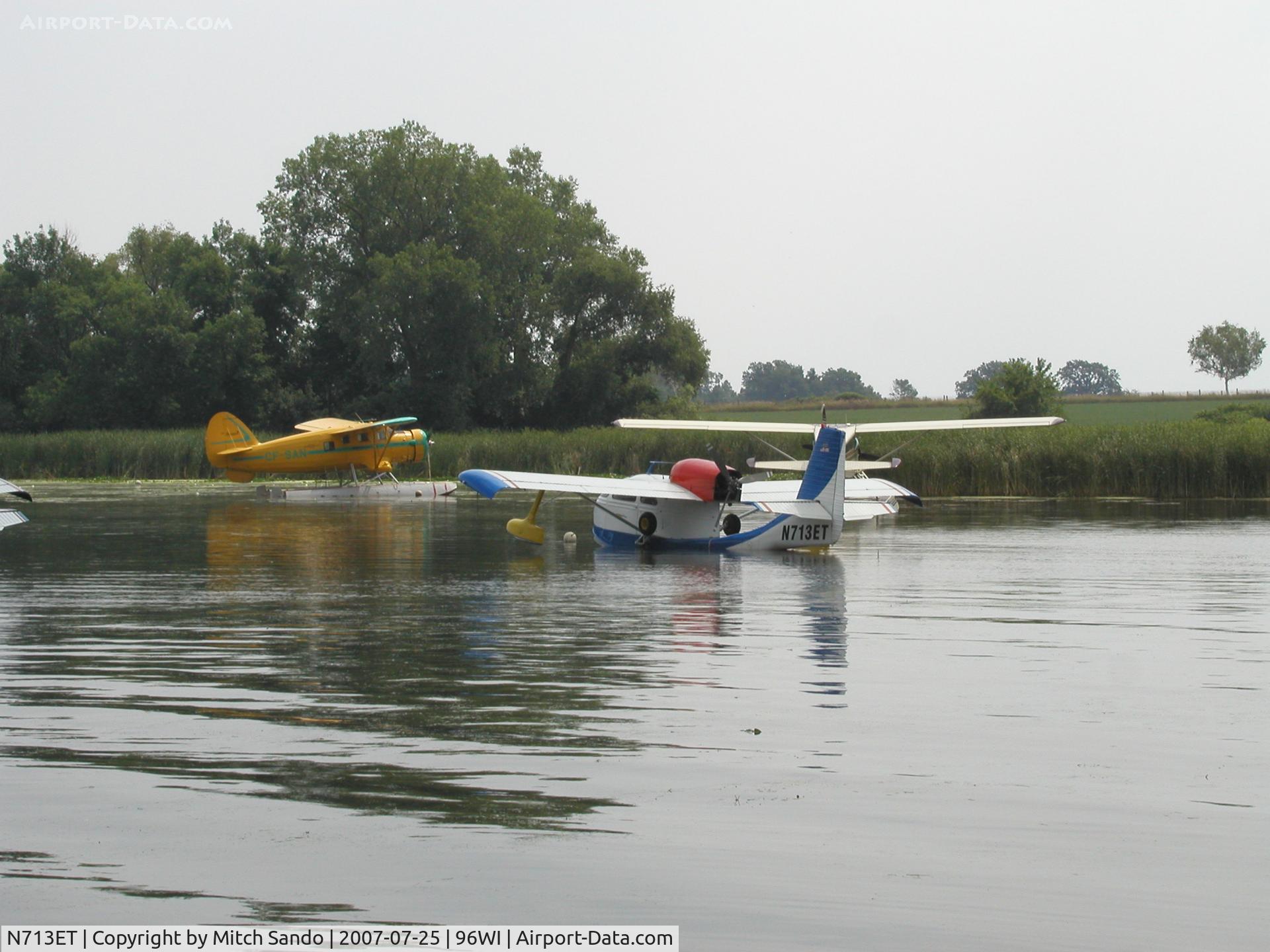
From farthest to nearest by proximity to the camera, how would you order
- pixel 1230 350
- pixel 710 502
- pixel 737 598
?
1. pixel 1230 350
2. pixel 710 502
3. pixel 737 598

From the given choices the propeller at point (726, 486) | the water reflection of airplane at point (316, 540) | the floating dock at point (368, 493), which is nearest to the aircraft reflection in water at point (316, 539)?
the water reflection of airplane at point (316, 540)

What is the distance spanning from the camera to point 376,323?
62.4m

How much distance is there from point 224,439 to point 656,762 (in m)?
36.0

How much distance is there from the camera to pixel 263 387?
64.9 m

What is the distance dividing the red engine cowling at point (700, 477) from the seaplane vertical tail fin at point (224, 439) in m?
23.9

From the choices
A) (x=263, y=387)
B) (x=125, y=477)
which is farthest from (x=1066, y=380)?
(x=125, y=477)

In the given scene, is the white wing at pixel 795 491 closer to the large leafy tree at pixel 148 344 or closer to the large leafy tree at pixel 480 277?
the large leafy tree at pixel 480 277

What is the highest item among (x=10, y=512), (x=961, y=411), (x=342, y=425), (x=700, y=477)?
(x=961, y=411)

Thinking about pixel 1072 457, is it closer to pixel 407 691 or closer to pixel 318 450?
pixel 318 450

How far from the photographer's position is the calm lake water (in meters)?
4.73

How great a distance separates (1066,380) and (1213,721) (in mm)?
164851

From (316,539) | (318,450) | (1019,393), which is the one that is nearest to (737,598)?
(316,539)

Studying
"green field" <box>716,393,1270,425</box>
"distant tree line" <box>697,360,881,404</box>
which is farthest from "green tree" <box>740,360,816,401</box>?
"green field" <box>716,393,1270,425</box>

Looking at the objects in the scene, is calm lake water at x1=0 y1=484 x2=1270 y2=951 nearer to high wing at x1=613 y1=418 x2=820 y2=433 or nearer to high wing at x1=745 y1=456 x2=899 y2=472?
high wing at x1=613 y1=418 x2=820 y2=433
